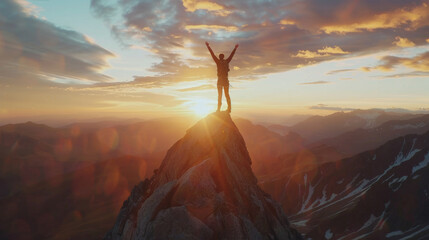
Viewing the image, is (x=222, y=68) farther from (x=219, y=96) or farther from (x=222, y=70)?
(x=219, y=96)

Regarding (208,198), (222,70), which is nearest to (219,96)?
(222,70)

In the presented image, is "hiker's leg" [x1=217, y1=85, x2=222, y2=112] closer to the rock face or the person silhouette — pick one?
the person silhouette

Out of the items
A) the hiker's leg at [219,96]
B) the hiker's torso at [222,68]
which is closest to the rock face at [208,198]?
the hiker's leg at [219,96]

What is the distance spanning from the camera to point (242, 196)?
20.8 meters

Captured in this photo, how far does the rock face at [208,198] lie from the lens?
15109 millimetres

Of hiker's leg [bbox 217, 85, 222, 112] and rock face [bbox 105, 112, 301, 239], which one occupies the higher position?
hiker's leg [bbox 217, 85, 222, 112]

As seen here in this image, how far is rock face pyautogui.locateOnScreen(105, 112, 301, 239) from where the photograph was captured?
15.1 meters

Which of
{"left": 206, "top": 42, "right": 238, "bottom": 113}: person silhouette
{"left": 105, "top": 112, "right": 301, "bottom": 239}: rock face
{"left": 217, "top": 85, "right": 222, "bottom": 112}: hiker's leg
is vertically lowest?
{"left": 105, "top": 112, "right": 301, "bottom": 239}: rock face

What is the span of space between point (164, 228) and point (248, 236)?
5.62m

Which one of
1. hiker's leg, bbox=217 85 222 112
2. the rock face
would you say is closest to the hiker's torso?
hiker's leg, bbox=217 85 222 112

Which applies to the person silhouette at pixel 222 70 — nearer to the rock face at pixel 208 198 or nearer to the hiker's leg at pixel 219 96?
the hiker's leg at pixel 219 96

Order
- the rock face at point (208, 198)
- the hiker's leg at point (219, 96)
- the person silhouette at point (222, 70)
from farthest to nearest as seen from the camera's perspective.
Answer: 1. the hiker's leg at point (219, 96)
2. the person silhouette at point (222, 70)
3. the rock face at point (208, 198)

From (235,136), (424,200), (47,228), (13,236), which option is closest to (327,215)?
(424,200)

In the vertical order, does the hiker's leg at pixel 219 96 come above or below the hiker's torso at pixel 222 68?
below
